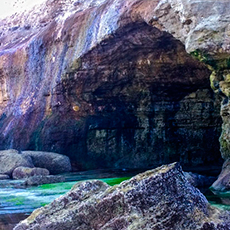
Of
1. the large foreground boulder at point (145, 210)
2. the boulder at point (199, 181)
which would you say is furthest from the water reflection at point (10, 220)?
the boulder at point (199, 181)

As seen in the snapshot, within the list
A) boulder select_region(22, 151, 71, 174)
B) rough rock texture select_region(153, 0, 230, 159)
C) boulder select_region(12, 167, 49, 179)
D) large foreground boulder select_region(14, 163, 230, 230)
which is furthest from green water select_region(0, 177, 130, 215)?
boulder select_region(22, 151, 71, 174)

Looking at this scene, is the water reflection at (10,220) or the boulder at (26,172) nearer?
the water reflection at (10,220)

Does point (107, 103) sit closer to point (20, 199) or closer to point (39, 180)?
point (39, 180)

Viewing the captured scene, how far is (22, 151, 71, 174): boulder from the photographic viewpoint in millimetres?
19891

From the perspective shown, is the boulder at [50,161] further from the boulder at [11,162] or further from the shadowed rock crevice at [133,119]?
the shadowed rock crevice at [133,119]

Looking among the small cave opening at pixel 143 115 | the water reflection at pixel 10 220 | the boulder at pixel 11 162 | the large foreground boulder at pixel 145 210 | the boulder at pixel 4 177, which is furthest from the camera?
the small cave opening at pixel 143 115

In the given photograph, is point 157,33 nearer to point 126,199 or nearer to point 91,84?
point 91,84

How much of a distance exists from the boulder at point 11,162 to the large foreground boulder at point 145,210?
12073mm

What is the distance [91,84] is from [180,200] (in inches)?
609

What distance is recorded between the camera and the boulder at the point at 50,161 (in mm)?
19891

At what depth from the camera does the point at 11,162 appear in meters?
18.6

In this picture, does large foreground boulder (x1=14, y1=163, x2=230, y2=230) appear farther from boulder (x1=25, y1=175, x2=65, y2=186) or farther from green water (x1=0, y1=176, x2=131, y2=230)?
boulder (x1=25, y1=175, x2=65, y2=186)

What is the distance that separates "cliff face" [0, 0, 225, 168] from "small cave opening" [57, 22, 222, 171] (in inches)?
1.7

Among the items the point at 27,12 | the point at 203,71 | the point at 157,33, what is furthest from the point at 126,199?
the point at 27,12
